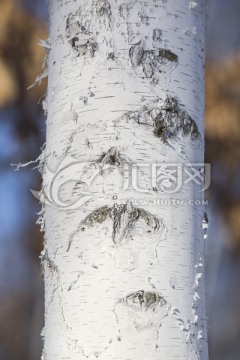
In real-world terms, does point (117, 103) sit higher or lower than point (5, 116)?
lower

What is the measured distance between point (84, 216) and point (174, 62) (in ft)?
0.48

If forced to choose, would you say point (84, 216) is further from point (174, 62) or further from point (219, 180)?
point (219, 180)

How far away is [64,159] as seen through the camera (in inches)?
21.4

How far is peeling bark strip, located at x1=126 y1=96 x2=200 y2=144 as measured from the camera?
1.72 ft

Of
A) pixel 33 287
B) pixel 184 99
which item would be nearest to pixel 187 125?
pixel 184 99

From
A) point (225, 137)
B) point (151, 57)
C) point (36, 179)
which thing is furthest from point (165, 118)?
point (225, 137)

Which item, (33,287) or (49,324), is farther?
(33,287)

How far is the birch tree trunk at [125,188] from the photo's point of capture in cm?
50

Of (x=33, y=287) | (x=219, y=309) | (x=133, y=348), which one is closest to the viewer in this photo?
(x=133, y=348)

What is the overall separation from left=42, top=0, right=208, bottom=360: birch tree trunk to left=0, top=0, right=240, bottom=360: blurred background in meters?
1.33

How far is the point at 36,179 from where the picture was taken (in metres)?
1.95

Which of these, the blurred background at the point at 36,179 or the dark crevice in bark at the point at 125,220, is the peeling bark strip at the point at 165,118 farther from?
the blurred background at the point at 36,179

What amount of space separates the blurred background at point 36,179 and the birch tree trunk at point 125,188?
1.33m

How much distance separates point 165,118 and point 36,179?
57.0 inches
